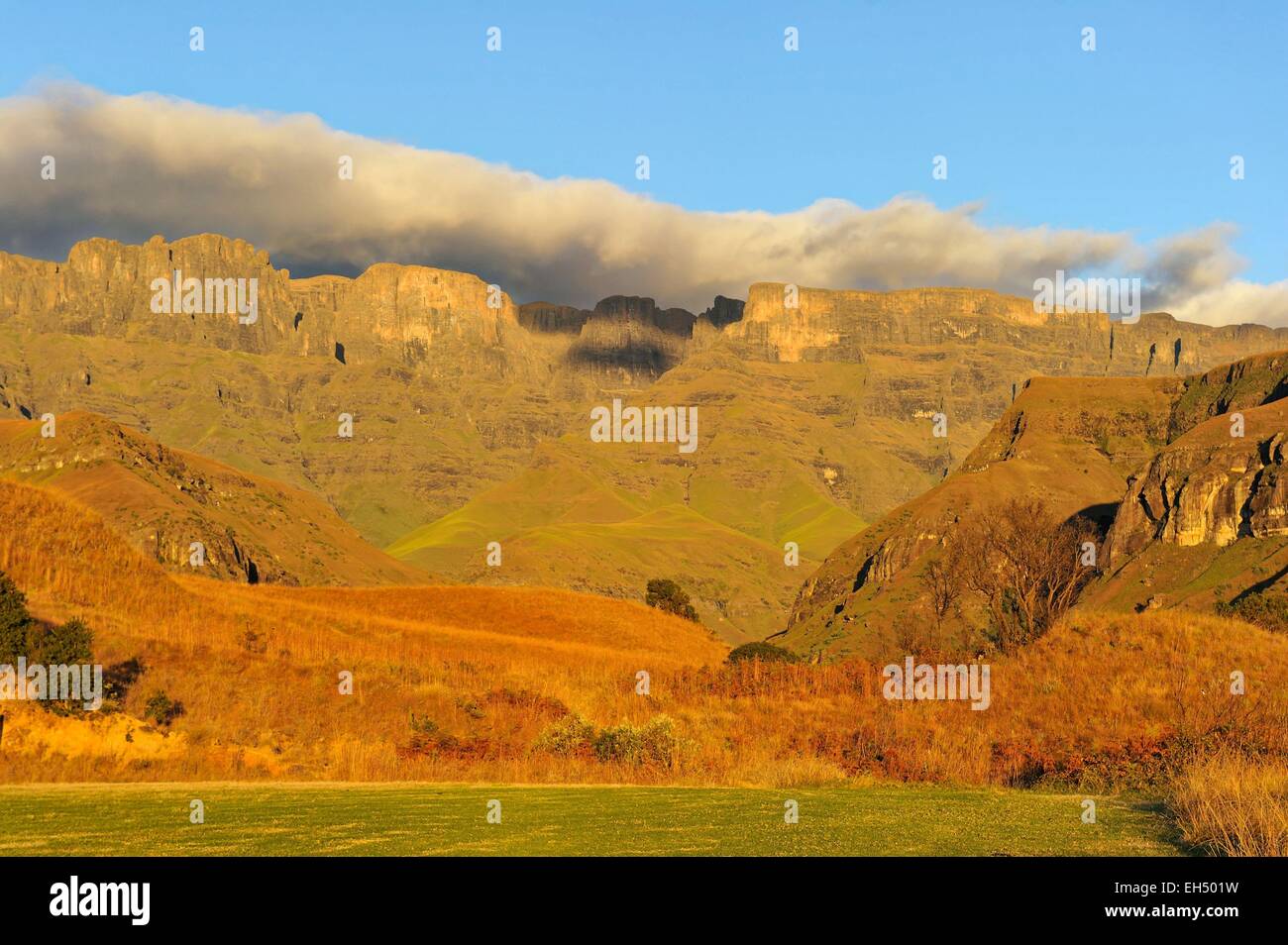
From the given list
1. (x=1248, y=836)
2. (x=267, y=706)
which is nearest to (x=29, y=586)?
(x=267, y=706)

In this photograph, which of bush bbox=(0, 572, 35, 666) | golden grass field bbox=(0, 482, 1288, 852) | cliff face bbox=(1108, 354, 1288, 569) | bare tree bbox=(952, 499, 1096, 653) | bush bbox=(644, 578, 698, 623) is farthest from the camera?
cliff face bbox=(1108, 354, 1288, 569)

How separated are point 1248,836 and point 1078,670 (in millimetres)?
21600

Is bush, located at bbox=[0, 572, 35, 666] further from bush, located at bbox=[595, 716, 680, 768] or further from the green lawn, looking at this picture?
bush, located at bbox=[595, 716, 680, 768]

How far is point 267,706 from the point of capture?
32031 millimetres

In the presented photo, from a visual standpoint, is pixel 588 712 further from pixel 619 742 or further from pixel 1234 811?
pixel 1234 811

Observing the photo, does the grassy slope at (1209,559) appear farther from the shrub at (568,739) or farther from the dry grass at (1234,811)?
the dry grass at (1234,811)

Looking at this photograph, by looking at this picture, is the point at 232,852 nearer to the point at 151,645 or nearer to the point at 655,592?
the point at 151,645

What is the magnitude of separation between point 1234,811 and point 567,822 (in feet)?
25.2

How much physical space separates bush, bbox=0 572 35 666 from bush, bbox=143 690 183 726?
3490mm

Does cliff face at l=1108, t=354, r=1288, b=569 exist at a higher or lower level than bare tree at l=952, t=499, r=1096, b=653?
higher

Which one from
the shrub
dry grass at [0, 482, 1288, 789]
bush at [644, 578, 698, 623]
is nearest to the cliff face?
bush at [644, 578, 698, 623]

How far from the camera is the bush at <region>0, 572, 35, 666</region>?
2991cm

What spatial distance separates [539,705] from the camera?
34688mm

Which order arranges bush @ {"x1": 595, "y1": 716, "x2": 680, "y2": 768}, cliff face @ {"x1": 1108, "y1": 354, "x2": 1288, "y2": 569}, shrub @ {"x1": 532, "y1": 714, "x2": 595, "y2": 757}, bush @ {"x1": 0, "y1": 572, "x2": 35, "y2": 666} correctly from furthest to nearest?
cliff face @ {"x1": 1108, "y1": 354, "x2": 1288, "y2": 569}
bush @ {"x1": 0, "y1": 572, "x2": 35, "y2": 666}
shrub @ {"x1": 532, "y1": 714, "x2": 595, "y2": 757}
bush @ {"x1": 595, "y1": 716, "x2": 680, "y2": 768}
